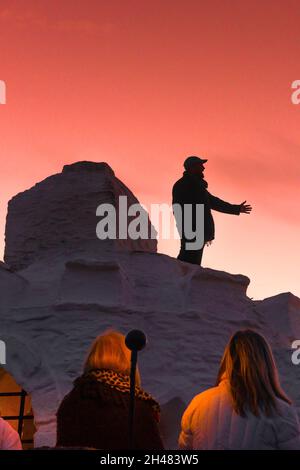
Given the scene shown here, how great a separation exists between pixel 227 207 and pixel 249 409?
7964 millimetres

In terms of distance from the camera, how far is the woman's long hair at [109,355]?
346 centimetres

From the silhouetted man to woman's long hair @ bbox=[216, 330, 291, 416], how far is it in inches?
306

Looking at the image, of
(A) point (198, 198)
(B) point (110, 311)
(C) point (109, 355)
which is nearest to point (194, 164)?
(A) point (198, 198)

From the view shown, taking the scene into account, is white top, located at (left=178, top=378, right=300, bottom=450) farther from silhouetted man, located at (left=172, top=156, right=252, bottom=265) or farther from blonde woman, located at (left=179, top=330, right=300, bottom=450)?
silhouetted man, located at (left=172, top=156, right=252, bottom=265)

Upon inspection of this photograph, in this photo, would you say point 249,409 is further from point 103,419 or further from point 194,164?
point 194,164

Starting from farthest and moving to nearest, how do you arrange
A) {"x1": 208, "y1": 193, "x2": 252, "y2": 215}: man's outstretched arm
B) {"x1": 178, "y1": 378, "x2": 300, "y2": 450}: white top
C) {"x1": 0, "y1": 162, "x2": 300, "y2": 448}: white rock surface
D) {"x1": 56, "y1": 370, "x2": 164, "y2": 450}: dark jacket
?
1. {"x1": 208, "y1": 193, "x2": 252, "y2": 215}: man's outstretched arm
2. {"x1": 0, "y1": 162, "x2": 300, "y2": 448}: white rock surface
3. {"x1": 56, "y1": 370, "x2": 164, "y2": 450}: dark jacket
4. {"x1": 178, "y1": 378, "x2": 300, "y2": 450}: white top

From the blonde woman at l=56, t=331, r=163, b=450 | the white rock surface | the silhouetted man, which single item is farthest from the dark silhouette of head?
the blonde woman at l=56, t=331, r=163, b=450

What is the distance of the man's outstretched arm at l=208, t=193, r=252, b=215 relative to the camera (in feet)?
35.4

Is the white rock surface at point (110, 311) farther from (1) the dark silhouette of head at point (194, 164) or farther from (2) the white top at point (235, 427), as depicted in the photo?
(2) the white top at point (235, 427)

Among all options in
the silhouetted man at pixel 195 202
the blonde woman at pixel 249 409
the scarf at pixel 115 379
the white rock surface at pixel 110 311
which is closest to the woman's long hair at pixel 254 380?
the blonde woman at pixel 249 409

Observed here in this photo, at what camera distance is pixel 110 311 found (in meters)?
9.33

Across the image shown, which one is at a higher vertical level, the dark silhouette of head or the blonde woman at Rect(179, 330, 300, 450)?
the dark silhouette of head
